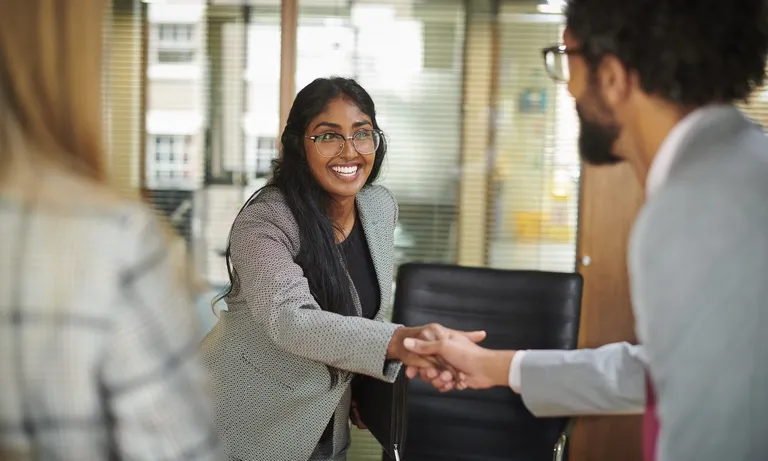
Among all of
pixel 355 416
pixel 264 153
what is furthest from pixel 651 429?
pixel 264 153

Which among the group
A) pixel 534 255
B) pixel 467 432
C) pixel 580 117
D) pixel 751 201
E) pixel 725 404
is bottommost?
pixel 467 432

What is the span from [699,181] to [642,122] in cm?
24

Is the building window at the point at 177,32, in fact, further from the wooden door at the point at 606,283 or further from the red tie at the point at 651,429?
the red tie at the point at 651,429

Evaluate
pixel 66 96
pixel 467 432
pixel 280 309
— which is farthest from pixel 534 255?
pixel 66 96

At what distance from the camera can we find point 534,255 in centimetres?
407

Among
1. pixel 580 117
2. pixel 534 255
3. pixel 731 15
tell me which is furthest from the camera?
pixel 534 255

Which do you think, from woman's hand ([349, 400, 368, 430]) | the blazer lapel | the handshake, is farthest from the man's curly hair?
woman's hand ([349, 400, 368, 430])

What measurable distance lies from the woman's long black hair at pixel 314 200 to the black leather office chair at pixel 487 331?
43 cm

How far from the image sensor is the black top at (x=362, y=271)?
241 centimetres

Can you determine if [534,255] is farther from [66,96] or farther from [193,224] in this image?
[66,96]

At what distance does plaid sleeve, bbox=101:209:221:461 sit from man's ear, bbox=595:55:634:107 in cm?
72

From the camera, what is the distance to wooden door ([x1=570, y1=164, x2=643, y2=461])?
3.86m

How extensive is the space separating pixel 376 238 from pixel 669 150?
1.36 meters

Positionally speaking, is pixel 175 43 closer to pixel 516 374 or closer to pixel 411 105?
pixel 411 105
